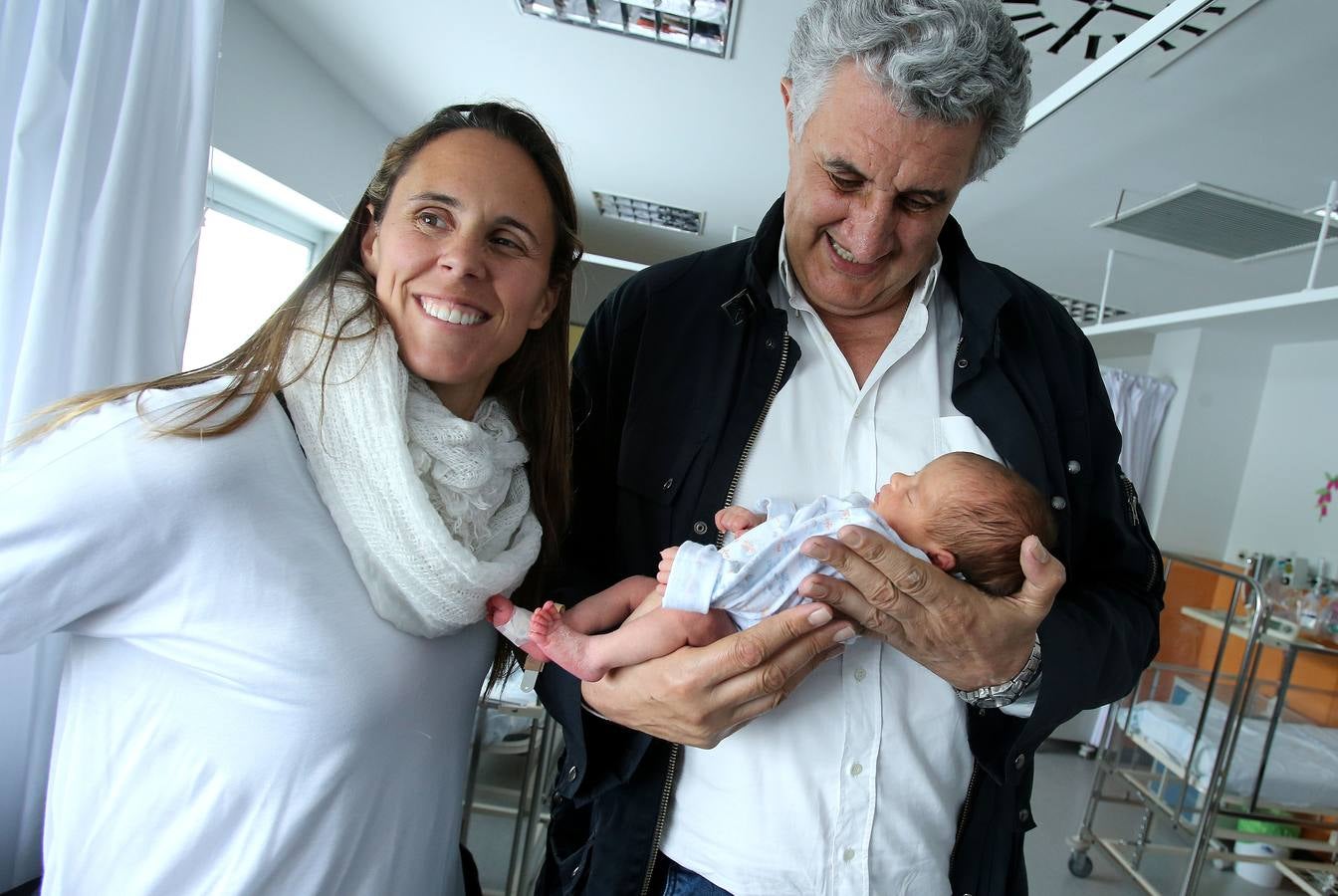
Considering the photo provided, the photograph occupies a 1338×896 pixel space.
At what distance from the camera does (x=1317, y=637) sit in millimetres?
4758

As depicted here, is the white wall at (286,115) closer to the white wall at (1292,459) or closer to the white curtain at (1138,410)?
the white curtain at (1138,410)

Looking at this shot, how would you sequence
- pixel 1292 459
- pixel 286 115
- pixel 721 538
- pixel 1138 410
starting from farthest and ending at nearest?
pixel 1138 410 → pixel 1292 459 → pixel 286 115 → pixel 721 538

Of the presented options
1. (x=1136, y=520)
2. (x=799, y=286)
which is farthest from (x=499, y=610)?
(x=1136, y=520)

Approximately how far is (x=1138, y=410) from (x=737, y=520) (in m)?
6.60

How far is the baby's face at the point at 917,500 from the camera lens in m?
1.20

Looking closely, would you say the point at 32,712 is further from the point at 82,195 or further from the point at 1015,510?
the point at 1015,510

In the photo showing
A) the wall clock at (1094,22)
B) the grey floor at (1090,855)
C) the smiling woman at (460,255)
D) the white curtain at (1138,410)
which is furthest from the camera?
the white curtain at (1138,410)

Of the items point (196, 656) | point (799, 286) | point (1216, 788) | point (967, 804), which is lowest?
point (1216, 788)

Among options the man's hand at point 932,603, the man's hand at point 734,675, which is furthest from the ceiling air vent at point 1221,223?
the man's hand at point 734,675

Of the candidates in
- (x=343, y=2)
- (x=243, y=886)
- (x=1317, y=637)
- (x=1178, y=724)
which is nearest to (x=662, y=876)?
(x=243, y=886)

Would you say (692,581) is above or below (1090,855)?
above

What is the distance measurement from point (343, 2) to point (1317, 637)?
6.77m

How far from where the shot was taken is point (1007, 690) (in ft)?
3.77

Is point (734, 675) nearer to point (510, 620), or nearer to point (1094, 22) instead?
point (510, 620)
